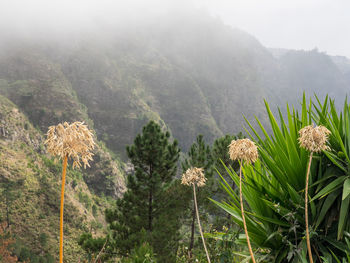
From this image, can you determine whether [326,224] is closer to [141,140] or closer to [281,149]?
[281,149]

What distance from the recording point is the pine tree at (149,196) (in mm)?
10398

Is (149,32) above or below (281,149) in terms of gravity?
above

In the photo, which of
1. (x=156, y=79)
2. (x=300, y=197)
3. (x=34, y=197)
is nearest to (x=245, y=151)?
(x=300, y=197)

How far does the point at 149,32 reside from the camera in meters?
181

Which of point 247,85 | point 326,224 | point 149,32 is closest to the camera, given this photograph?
point 326,224

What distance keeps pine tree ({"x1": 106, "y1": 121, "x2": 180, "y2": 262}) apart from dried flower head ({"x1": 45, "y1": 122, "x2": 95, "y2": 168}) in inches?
343

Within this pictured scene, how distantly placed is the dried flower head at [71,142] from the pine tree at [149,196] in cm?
870

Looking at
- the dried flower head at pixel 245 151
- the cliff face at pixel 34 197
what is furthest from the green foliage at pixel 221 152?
the cliff face at pixel 34 197

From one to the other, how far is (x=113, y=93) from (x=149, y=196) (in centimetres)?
10333

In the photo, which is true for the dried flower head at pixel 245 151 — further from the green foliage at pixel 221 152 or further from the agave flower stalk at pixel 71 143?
the green foliage at pixel 221 152

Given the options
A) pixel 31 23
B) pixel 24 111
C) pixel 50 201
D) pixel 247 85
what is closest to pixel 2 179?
pixel 50 201

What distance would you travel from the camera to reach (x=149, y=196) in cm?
1186

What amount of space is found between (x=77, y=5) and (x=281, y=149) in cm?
22179

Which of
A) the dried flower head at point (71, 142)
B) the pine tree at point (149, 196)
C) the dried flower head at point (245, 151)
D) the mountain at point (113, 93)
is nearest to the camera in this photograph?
the dried flower head at point (71, 142)
